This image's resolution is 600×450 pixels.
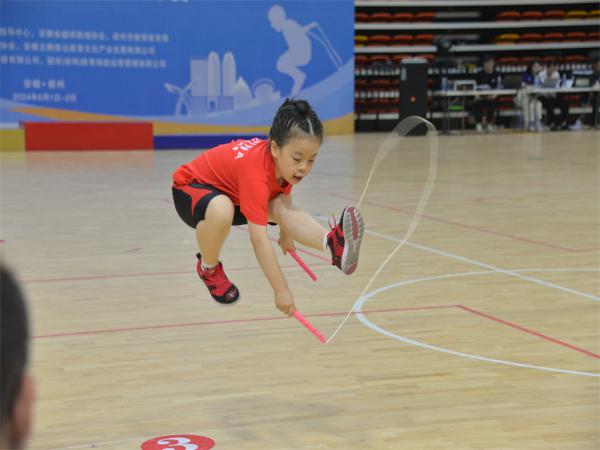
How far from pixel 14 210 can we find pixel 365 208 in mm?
3470

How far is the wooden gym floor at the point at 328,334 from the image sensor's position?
139 inches

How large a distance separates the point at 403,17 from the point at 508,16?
2626 mm

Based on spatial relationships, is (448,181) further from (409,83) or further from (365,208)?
(409,83)

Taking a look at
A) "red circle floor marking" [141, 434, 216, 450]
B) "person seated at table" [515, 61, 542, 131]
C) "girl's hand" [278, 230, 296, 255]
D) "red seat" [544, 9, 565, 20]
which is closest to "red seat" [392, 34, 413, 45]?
"person seated at table" [515, 61, 542, 131]

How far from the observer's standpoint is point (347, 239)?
12.0ft

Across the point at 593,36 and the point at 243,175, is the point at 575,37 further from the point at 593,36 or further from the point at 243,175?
the point at 243,175

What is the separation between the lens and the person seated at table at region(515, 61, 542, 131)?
67.1 feet

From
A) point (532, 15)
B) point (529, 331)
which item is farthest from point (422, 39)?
point (529, 331)

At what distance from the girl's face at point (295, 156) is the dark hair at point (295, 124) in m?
0.02

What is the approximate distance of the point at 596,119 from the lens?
2195 centimetres

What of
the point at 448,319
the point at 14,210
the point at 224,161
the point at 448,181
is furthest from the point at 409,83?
the point at 224,161

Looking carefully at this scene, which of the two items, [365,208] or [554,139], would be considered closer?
[365,208]

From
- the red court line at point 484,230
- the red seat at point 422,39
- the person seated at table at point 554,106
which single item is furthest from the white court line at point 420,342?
the red seat at point 422,39

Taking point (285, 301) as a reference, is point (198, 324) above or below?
below
